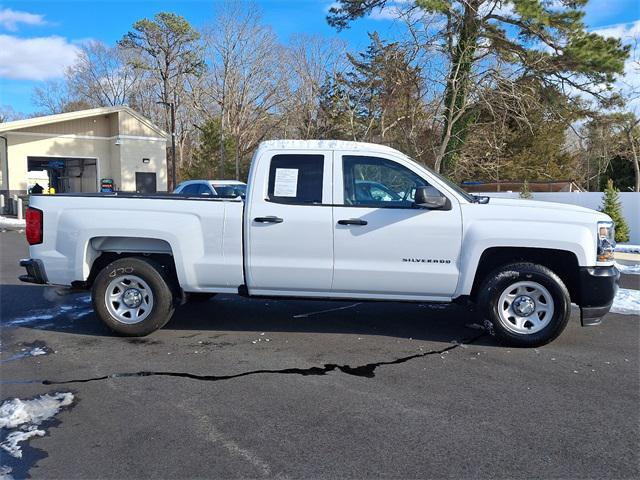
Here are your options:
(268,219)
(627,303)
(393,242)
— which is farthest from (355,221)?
(627,303)

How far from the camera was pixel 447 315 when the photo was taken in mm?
6836

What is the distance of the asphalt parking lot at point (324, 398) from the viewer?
3215 millimetres

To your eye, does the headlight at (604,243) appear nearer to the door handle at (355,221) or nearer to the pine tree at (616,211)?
the door handle at (355,221)

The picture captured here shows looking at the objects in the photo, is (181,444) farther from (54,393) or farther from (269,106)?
(269,106)

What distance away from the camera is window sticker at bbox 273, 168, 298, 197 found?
555 centimetres

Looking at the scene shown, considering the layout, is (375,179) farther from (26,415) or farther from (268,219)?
(26,415)

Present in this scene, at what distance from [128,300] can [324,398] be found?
2.72 m

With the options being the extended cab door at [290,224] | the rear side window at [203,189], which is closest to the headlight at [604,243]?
the extended cab door at [290,224]

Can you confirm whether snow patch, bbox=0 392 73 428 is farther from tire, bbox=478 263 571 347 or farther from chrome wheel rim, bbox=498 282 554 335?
chrome wheel rim, bbox=498 282 554 335

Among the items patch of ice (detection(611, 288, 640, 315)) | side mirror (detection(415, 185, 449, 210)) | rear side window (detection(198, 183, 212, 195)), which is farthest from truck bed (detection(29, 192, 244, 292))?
rear side window (detection(198, 183, 212, 195))

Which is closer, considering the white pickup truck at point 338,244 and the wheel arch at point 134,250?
the white pickup truck at point 338,244

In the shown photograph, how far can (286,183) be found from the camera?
5.57m

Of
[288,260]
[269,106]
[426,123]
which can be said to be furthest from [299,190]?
[269,106]

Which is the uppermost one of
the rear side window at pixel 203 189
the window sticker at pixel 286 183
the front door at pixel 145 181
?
the front door at pixel 145 181
